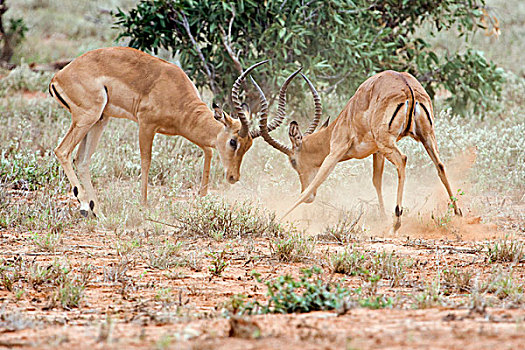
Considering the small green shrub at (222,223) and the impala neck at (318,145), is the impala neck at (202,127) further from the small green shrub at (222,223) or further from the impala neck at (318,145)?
the small green shrub at (222,223)

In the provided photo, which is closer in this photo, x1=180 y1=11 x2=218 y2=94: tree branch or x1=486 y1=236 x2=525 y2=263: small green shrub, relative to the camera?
x1=486 y1=236 x2=525 y2=263: small green shrub

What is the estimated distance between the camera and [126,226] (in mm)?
6938

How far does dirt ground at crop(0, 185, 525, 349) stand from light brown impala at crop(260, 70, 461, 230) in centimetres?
91

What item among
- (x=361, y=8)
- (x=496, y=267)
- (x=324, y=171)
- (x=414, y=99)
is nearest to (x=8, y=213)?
(x=324, y=171)

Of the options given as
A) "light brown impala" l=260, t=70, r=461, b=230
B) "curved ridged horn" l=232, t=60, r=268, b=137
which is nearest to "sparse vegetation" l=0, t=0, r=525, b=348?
"light brown impala" l=260, t=70, r=461, b=230

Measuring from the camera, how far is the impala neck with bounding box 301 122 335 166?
26.1 feet

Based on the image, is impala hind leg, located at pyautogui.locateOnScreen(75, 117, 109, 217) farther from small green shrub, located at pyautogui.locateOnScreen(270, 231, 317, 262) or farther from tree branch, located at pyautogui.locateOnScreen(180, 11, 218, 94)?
small green shrub, located at pyautogui.locateOnScreen(270, 231, 317, 262)

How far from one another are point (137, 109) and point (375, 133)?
3070 millimetres

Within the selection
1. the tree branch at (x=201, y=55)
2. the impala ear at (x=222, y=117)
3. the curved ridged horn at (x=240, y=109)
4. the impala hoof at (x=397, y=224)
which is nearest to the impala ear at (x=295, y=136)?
the curved ridged horn at (x=240, y=109)

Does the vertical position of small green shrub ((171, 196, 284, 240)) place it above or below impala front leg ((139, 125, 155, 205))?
below

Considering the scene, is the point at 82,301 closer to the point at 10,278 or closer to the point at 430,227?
the point at 10,278

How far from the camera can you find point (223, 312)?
12.0ft

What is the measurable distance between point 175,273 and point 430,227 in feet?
11.1

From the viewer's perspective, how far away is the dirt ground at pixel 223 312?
2787 mm
